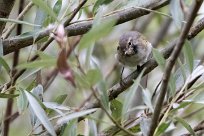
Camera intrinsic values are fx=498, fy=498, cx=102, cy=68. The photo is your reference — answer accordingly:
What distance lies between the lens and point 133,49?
171 cm

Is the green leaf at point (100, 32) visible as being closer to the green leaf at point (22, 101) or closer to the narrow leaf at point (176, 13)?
the narrow leaf at point (176, 13)

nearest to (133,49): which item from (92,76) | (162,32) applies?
(162,32)

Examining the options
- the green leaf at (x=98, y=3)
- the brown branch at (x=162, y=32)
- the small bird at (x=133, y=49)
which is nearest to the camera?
the green leaf at (x=98, y=3)

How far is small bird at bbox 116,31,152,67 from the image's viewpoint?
5.46ft

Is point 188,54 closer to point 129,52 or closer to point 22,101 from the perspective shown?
point 22,101

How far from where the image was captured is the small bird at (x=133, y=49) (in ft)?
5.46

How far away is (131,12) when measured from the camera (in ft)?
4.20

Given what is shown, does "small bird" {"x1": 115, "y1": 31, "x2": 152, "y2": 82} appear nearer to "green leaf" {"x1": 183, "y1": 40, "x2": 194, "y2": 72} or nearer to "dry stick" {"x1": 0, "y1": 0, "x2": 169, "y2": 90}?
"dry stick" {"x1": 0, "y1": 0, "x2": 169, "y2": 90}

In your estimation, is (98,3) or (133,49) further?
(133,49)

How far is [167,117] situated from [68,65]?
0.32 m

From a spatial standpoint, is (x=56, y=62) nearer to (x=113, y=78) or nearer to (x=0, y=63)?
(x=0, y=63)

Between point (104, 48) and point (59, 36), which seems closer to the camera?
point (59, 36)

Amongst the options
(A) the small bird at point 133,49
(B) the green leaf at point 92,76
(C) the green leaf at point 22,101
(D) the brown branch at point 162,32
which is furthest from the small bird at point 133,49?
(B) the green leaf at point 92,76

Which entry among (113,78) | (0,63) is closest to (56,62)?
(0,63)
